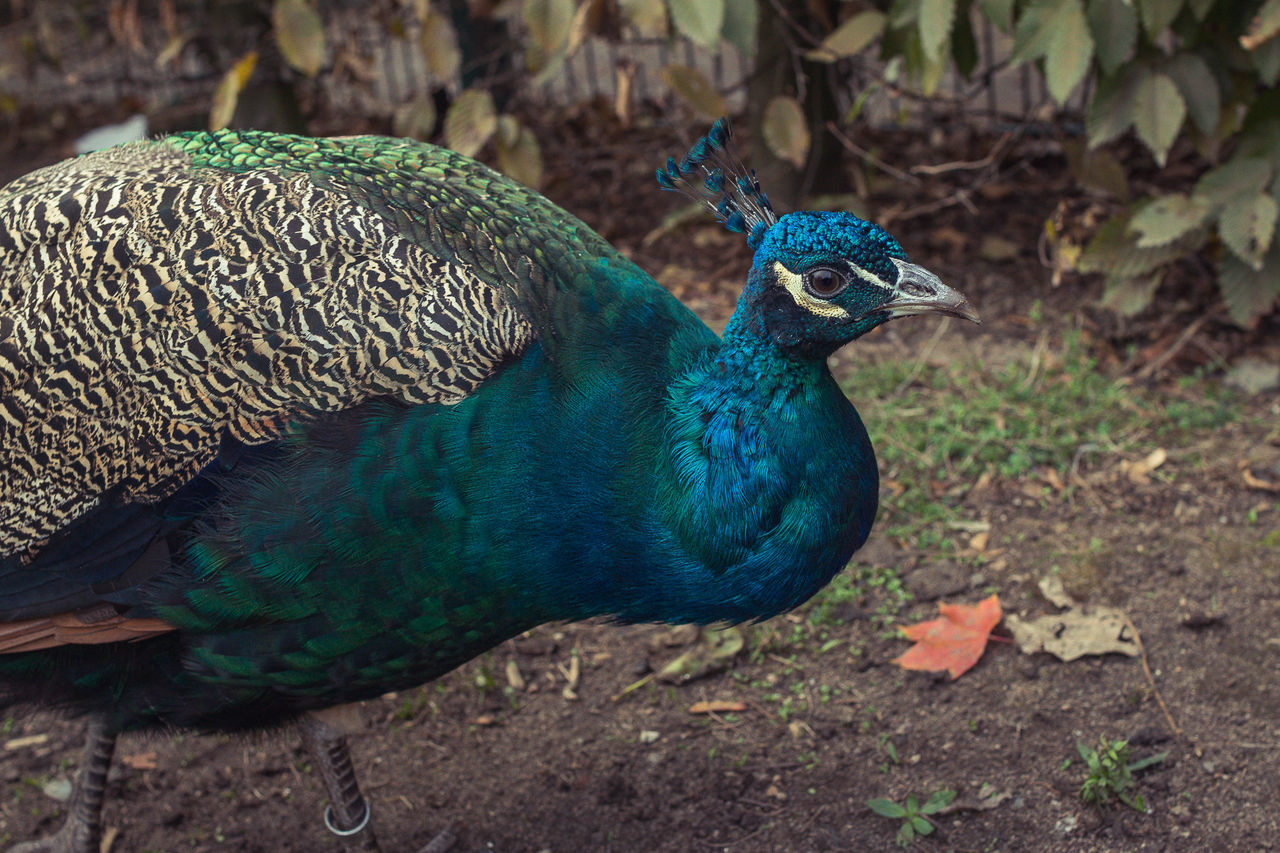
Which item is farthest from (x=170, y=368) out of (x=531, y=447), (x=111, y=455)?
(x=531, y=447)

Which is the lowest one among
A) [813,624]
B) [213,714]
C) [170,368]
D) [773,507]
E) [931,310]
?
[813,624]

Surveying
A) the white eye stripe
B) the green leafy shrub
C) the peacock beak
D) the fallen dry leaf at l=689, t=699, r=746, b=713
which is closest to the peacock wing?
the white eye stripe

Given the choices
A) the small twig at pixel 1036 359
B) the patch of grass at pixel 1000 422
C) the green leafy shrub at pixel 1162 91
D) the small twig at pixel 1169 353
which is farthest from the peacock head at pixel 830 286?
the small twig at pixel 1169 353

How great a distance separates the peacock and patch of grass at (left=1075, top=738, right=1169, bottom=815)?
733 mm

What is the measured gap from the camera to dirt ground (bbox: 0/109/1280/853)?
2.57 m

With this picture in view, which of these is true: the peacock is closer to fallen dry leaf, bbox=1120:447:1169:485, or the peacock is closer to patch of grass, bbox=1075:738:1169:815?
patch of grass, bbox=1075:738:1169:815

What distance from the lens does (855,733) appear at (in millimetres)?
2822

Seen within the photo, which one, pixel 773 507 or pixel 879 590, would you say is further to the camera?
pixel 879 590

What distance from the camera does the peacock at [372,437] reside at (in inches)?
83.6

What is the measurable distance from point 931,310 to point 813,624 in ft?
4.02

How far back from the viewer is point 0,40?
557 centimetres

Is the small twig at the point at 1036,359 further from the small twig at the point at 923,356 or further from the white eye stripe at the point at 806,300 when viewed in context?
the white eye stripe at the point at 806,300

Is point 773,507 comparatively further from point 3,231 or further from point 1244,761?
point 3,231

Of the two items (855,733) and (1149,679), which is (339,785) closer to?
(855,733)
